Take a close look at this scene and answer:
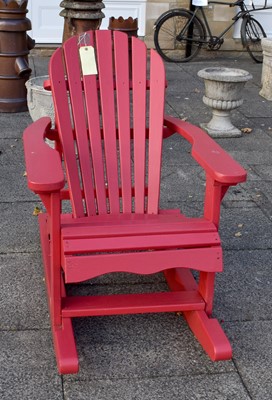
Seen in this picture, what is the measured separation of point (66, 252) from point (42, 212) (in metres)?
1.61

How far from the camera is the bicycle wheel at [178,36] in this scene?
31.9ft

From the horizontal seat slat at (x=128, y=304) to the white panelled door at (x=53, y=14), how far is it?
7372 mm

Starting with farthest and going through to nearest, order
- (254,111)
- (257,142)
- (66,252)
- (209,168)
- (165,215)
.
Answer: (254,111) < (257,142) < (165,215) < (209,168) < (66,252)

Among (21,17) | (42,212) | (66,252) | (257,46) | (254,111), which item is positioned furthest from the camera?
(257,46)

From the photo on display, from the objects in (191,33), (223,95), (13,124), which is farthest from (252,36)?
(13,124)

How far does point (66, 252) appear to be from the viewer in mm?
2926

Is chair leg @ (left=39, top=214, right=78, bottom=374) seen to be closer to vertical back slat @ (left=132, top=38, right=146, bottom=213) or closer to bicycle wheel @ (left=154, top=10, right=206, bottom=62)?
vertical back slat @ (left=132, top=38, right=146, bottom=213)

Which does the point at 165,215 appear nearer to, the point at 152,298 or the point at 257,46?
the point at 152,298

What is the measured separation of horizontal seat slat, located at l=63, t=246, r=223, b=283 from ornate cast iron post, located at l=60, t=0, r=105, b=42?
386 centimetres

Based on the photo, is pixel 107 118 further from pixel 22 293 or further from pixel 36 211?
pixel 22 293

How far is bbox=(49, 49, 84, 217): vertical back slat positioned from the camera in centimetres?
366

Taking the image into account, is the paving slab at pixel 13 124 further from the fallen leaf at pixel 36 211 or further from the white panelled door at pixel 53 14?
the white panelled door at pixel 53 14

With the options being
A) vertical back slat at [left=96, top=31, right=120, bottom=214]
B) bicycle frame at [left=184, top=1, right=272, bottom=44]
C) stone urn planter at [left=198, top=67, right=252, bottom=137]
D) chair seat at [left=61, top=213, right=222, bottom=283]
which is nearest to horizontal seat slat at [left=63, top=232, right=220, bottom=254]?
chair seat at [left=61, top=213, right=222, bottom=283]

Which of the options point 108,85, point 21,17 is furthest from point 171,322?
point 21,17
